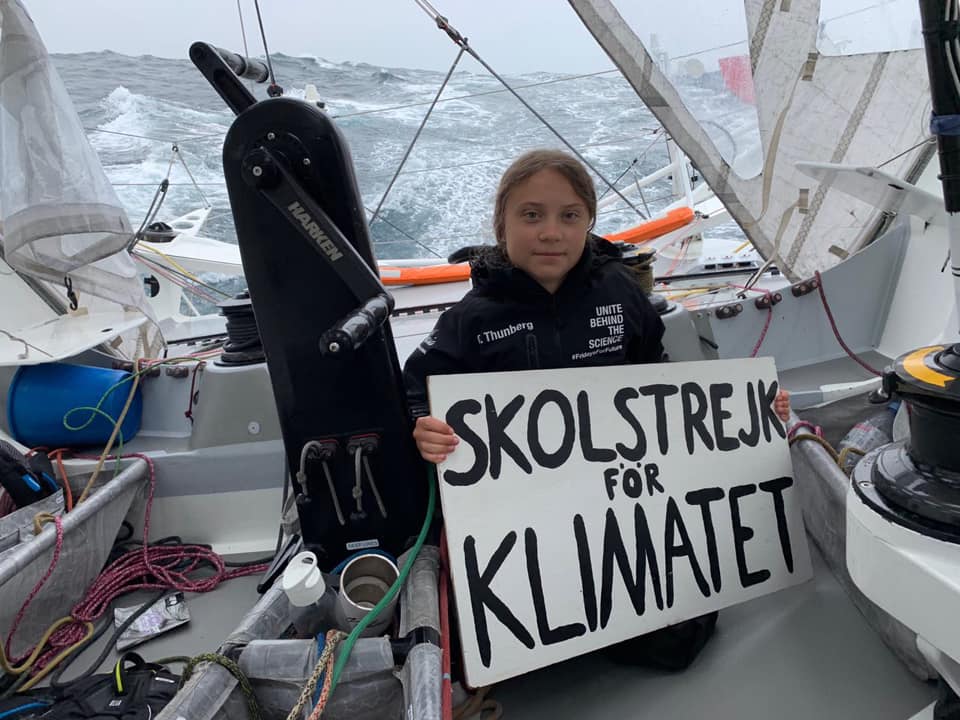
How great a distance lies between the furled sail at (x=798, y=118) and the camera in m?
2.21

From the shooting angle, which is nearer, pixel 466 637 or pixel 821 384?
pixel 466 637

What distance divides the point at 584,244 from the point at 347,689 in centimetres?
95

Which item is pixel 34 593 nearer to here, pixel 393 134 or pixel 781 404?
pixel 781 404

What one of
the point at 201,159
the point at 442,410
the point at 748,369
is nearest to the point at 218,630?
the point at 442,410

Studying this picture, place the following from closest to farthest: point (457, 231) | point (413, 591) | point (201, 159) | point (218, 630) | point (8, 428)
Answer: point (413, 591), point (218, 630), point (8, 428), point (457, 231), point (201, 159)

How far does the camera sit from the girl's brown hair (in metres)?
1.38

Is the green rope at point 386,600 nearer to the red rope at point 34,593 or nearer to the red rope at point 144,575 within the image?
the red rope at point 144,575

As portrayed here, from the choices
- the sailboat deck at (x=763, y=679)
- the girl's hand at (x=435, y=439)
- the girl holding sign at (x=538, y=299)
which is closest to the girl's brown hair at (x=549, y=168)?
the girl holding sign at (x=538, y=299)

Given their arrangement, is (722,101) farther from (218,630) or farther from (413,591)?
(218,630)

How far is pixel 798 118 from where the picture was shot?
233cm

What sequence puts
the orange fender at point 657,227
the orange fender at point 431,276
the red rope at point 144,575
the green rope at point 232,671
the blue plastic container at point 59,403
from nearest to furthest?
1. the green rope at point 232,671
2. the red rope at point 144,575
3. the blue plastic container at point 59,403
4. the orange fender at point 431,276
5. the orange fender at point 657,227

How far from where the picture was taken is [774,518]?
1.32 meters

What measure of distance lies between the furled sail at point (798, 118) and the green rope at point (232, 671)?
2102 mm

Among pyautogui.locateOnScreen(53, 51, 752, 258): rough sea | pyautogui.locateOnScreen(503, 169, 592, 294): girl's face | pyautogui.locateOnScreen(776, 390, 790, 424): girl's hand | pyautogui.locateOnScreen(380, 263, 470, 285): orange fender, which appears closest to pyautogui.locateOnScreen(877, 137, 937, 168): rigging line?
pyautogui.locateOnScreen(776, 390, 790, 424): girl's hand
